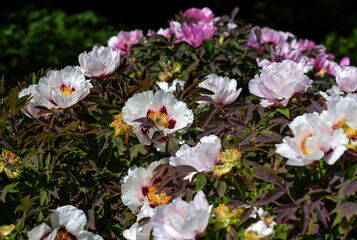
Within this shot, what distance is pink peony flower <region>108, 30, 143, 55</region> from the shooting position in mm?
3354

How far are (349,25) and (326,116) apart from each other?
816 cm

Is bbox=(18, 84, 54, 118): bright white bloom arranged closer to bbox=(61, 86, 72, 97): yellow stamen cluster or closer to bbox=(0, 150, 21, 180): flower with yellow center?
bbox=(61, 86, 72, 97): yellow stamen cluster

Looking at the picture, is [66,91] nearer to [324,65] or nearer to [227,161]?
[227,161]

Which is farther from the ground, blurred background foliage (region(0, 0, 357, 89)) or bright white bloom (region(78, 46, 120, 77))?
bright white bloom (region(78, 46, 120, 77))

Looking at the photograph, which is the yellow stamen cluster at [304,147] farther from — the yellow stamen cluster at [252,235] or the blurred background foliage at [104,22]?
the blurred background foliage at [104,22]

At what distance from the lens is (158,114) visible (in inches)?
71.0

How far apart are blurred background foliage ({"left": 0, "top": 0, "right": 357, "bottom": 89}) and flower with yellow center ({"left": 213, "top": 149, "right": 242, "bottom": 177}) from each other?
9.65 feet

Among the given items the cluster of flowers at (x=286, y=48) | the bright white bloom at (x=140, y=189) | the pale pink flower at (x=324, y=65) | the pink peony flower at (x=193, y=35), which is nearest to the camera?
the bright white bloom at (x=140, y=189)

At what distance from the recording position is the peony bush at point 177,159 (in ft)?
4.73

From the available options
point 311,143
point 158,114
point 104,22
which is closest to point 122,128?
point 158,114

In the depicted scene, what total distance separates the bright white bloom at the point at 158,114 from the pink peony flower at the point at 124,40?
1599 millimetres

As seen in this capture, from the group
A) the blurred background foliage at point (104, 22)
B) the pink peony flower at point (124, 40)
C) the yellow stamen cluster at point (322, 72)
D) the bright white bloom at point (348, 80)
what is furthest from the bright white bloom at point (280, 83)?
the blurred background foliage at point (104, 22)

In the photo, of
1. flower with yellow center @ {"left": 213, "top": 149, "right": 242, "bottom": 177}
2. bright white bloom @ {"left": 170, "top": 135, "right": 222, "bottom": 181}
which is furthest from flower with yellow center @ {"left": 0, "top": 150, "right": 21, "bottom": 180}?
flower with yellow center @ {"left": 213, "top": 149, "right": 242, "bottom": 177}

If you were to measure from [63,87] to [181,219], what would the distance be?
0.87 metres
